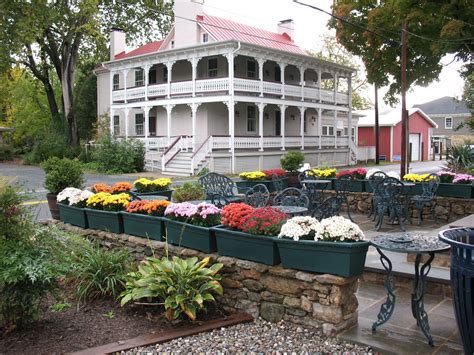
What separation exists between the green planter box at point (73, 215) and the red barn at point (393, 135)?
28686mm

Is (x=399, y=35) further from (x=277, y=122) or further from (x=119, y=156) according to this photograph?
(x=119, y=156)

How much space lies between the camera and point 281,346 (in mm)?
3754

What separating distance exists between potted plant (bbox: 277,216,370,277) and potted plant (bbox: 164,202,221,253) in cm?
98

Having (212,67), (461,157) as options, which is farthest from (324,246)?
(212,67)

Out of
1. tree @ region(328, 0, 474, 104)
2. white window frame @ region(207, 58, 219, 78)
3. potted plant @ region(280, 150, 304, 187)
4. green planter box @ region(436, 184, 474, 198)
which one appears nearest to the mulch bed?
green planter box @ region(436, 184, 474, 198)

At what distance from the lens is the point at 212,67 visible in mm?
27219

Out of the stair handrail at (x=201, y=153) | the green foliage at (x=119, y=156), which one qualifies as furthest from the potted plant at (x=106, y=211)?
the green foliage at (x=119, y=156)

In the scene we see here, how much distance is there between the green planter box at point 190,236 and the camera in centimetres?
487

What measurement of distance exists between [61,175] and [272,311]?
16.8 feet

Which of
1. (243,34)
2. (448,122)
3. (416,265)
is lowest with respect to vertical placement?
(416,265)

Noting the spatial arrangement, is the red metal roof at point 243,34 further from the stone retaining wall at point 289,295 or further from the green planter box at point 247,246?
the stone retaining wall at point 289,295

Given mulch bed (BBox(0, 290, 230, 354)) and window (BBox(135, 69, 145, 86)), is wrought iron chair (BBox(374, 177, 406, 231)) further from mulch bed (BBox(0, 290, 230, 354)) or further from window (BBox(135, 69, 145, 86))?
window (BBox(135, 69, 145, 86))

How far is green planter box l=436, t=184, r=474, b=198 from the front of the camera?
8.91 metres

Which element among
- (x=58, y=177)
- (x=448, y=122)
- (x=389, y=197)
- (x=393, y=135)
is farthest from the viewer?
(x=448, y=122)
